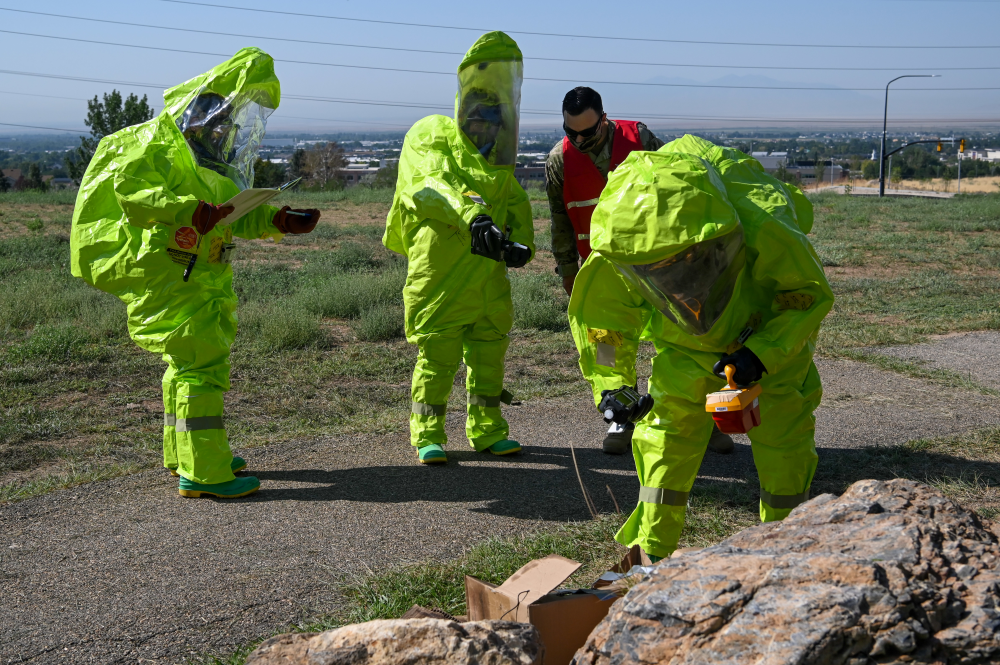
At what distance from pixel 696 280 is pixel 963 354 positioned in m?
5.30

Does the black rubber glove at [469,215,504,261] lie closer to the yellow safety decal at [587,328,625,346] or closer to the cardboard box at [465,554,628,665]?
the yellow safety decal at [587,328,625,346]

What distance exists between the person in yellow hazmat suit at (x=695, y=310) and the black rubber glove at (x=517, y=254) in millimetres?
876

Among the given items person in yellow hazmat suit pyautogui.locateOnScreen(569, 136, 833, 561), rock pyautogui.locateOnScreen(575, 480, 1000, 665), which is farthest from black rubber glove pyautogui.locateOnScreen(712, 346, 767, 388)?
rock pyautogui.locateOnScreen(575, 480, 1000, 665)

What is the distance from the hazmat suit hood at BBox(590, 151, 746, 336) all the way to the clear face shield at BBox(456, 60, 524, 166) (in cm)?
197

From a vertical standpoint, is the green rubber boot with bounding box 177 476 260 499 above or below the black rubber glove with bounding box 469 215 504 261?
below

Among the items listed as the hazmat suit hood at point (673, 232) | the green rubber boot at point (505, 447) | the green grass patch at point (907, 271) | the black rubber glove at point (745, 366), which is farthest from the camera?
the green grass patch at point (907, 271)

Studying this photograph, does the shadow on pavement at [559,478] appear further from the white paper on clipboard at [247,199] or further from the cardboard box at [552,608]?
the cardboard box at [552,608]

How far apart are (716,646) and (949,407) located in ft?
15.6

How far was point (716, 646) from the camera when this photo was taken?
5.99 feet

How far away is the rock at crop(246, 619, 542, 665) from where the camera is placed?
2074mm

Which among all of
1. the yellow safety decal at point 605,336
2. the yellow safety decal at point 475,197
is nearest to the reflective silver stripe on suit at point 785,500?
the yellow safety decal at point 605,336

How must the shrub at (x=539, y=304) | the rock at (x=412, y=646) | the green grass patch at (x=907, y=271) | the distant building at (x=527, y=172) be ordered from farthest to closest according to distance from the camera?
the shrub at (x=539, y=304), the green grass patch at (x=907, y=271), the distant building at (x=527, y=172), the rock at (x=412, y=646)

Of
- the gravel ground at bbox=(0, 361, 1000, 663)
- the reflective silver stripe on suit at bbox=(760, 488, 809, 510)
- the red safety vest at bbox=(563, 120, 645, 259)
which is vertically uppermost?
the red safety vest at bbox=(563, 120, 645, 259)

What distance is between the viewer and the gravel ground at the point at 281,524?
3.29 meters
